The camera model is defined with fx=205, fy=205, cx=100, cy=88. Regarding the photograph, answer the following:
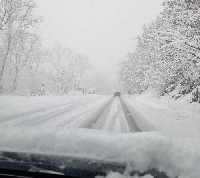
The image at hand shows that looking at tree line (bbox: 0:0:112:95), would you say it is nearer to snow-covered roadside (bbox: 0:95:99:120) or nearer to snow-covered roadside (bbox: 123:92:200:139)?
snow-covered roadside (bbox: 0:95:99:120)

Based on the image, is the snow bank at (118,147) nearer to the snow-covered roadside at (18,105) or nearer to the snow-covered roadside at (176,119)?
the snow-covered roadside at (176,119)

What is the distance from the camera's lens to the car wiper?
1.74m

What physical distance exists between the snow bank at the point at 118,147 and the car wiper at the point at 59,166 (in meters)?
0.08

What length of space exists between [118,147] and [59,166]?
59 cm

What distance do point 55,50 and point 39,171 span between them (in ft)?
137

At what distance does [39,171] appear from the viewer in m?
1.80

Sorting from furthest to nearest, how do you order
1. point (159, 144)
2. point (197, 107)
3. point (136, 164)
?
1. point (197, 107)
2. point (159, 144)
3. point (136, 164)

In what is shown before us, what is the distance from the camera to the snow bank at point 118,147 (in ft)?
5.88

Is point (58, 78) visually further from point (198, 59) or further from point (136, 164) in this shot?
point (136, 164)

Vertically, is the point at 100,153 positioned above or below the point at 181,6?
below

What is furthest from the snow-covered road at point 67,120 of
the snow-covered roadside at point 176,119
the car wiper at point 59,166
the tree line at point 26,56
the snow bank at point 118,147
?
the tree line at point 26,56


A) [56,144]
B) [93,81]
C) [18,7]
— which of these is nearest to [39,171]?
[56,144]

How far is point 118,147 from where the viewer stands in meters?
2.04

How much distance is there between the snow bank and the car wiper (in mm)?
84
